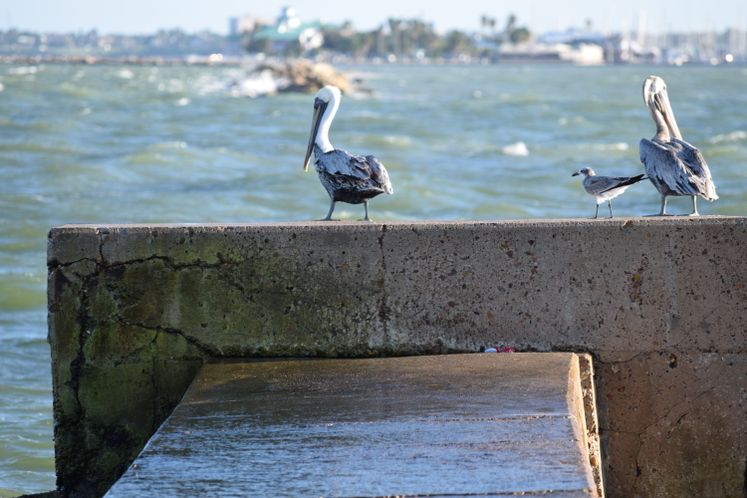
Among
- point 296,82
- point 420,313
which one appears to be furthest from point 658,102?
point 296,82

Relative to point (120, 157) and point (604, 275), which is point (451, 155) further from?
point (604, 275)

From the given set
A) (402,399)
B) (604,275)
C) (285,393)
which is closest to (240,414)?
(285,393)

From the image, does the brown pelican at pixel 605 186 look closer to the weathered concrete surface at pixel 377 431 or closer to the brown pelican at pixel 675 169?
the brown pelican at pixel 675 169

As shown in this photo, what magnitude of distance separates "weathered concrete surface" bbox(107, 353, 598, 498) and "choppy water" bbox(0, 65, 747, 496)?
9.81 ft

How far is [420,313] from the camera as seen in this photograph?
18.6 feet

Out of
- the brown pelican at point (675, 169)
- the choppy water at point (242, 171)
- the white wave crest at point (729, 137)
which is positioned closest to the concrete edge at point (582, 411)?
the brown pelican at point (675, 169)

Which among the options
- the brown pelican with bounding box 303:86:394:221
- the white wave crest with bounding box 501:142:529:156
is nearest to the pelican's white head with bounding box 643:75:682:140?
the brown pelican with bounding box 303:86:394:221

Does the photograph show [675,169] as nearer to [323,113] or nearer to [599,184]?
[599,184]

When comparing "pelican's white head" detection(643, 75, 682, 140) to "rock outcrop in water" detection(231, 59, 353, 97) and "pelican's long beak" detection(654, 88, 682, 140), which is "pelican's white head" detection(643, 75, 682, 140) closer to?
"pelican's long beak" detection(654, 88, 682, 140)

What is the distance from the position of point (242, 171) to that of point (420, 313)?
2372 cm

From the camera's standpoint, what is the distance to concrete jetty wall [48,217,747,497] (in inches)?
219

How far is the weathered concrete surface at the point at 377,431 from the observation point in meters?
4.22

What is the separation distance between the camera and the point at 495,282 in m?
5.64

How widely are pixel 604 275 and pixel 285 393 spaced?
1.41 m
